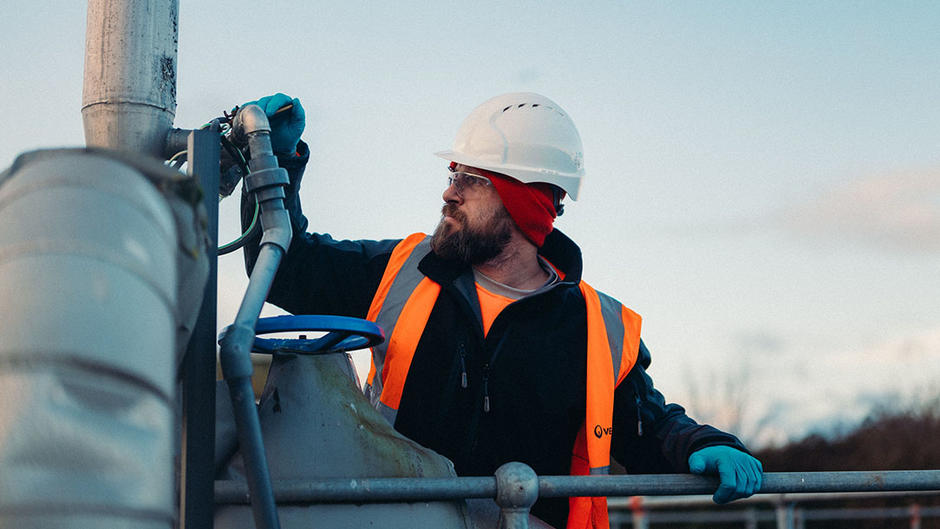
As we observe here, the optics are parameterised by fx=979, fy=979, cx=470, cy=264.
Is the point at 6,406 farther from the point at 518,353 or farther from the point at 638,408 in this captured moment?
the point at 638,408

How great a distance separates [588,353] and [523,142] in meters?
0.97

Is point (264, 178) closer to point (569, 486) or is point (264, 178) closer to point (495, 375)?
point (569, 486)

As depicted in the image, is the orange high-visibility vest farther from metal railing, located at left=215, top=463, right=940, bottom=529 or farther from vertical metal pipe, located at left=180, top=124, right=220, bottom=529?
vertical metal pipe, located at left=180, top=124, right=220, bottom=529

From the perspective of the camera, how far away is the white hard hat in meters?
3.83

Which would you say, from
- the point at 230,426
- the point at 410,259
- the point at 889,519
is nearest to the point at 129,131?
the point at 230,426

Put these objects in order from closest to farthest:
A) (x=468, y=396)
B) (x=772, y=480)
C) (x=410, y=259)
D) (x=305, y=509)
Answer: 1. (x=305, y=509)
2. (x=772, y=480)
3. (x=468, y=396)
4. (x=410, y=259)

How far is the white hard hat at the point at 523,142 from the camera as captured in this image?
3830 millimetres

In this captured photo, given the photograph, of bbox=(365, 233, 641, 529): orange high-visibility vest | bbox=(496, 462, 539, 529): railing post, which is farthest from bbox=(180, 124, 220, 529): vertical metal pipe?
bbox=(365, 233, 641, 529): orange high-visibility vest

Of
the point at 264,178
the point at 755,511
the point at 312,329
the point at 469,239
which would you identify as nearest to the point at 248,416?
the point at 312,329

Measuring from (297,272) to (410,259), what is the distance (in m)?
0.41

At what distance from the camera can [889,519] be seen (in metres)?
12.2

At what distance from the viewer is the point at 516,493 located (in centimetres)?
224

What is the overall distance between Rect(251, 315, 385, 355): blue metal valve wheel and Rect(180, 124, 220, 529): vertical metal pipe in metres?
0.19

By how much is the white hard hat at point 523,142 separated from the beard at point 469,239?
22 cm
